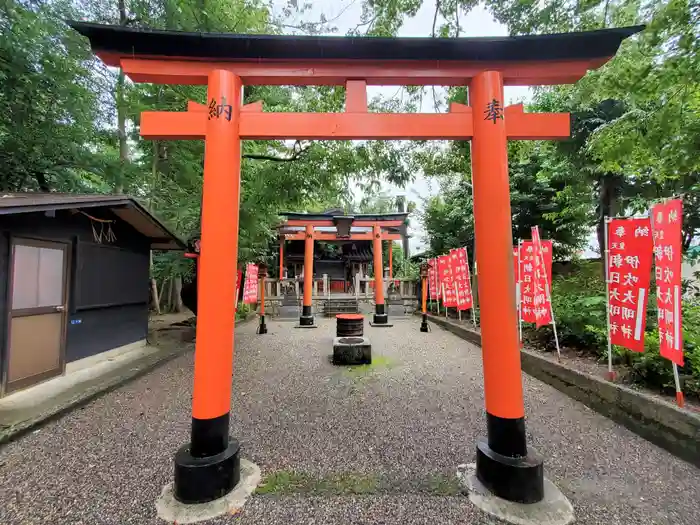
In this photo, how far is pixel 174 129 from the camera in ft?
9.55

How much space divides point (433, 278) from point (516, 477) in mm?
10643

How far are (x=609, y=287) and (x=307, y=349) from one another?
607 centimetres

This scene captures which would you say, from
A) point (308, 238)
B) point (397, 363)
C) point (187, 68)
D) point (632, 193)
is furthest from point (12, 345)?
point (632, 193)

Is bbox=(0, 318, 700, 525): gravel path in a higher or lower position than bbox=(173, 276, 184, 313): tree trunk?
lower

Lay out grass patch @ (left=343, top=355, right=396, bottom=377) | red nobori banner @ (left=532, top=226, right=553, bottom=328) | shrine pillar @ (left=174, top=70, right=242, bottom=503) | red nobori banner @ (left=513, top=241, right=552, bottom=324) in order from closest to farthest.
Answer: shrine pillar @ (left=174, top=70, right=242, bottom=503) → red nobori banner @ (left=532, top=226, right=553, bottom=328) → grass patch @ (left=343, top=355, right=396, bottom=377) → red nobori banner @ (left=513, top=241, right=552, bottom=324)

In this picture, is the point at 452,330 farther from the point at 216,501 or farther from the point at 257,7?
the point at 257,7

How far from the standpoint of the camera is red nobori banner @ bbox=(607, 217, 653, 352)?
4016 mm

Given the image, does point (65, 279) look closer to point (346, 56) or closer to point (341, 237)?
point (346, 56)

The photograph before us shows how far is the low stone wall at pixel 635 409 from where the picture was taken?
10.4 feet

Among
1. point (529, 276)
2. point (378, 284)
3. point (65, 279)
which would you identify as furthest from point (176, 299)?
point (529, 276)

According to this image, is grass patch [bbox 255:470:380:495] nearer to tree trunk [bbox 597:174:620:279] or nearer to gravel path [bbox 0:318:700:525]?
gravel path [bbox 0:318:700:525]

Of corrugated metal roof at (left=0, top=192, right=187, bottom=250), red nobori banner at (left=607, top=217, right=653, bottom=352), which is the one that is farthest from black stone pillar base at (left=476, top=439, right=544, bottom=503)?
corrugated metal roof at (left=0, top=192, right=187, bottom=250)

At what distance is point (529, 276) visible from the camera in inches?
249

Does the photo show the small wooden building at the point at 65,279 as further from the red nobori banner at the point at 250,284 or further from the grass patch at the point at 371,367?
the grass patch at the point at 371,367
